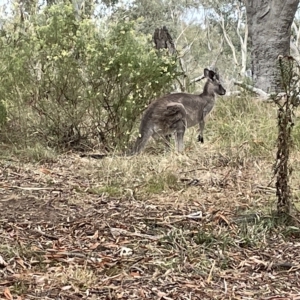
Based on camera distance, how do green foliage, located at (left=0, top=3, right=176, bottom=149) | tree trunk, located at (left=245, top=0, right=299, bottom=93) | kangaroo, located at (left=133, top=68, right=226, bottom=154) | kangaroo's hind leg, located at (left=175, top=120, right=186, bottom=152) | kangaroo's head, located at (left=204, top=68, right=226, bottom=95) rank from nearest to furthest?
1. green foliage, located at (left=0, top=3, right=176, bottom=149)
2. kangaroo, located at (left=133, top=68, right=226, bottom=154)
3. kangaroo's hind leg, located at (left=175, top=120, right=186, bottom=152)
4. kangaroo's head, located at (left=204, top=68, right=226, bottom=95)
5. tree trunk, located at (left=245, top=0, right=299, bottom=93)

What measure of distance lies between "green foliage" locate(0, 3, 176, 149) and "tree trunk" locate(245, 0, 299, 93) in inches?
183

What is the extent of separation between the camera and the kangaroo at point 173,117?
24.8 feet

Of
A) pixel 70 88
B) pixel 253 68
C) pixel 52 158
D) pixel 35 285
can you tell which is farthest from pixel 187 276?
pixel 253 68

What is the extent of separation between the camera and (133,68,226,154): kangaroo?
298 inches

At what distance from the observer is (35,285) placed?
3.25m

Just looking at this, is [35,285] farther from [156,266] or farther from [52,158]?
[52,158]

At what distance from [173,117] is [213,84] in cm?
190

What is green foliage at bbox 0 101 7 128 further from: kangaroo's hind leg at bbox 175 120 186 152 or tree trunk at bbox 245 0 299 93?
tree trunk at bbox 245 0 299 93

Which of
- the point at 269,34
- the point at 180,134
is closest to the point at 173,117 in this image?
the point at 180,134

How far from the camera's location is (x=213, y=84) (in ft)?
31.7

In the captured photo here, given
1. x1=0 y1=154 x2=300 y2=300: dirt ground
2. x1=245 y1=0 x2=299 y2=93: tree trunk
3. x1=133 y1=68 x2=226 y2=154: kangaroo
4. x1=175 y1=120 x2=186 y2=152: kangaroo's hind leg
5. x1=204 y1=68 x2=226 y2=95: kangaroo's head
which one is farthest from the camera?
x1=245 y1=0 x2=299 y2=93: tree trunk

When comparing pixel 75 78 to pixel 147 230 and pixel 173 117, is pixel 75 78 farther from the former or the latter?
pixel 147 230

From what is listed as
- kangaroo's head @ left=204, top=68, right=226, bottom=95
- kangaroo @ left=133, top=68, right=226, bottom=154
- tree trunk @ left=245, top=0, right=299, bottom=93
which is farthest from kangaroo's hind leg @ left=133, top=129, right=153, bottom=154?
tree trunk @ left=245, top=0, right=299, bottom=93

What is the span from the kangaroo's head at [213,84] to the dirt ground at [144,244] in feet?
13.3
